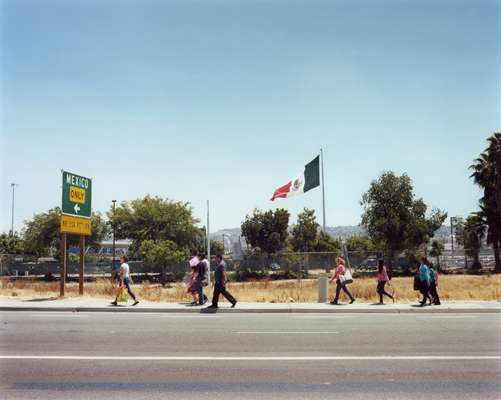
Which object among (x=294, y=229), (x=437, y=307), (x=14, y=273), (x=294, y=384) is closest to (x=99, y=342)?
(x=294, y=384)

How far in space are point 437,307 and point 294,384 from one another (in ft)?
40.0

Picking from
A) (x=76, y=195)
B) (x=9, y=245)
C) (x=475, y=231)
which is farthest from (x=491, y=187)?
(x=9, y=245)

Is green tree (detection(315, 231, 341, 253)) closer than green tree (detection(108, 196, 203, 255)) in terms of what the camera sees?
No

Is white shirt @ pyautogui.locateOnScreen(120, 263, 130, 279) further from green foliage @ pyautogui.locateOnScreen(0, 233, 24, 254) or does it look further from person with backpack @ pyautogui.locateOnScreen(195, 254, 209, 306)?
green foliage @ pyautogui.locateOnScreen(0, 233, 24, 254)

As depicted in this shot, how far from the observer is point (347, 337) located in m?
11.6

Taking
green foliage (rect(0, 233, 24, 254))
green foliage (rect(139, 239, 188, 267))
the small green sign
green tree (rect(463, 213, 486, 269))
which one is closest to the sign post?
the small green sign

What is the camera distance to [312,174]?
29891mm

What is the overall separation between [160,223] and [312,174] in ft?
95.5

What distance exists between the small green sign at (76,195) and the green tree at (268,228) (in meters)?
51.8

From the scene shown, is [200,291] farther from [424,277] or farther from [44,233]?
[44,233]

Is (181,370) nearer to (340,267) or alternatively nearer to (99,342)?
(99,342)

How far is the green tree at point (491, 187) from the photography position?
4615cm

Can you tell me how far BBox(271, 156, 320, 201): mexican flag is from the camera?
28547 mm

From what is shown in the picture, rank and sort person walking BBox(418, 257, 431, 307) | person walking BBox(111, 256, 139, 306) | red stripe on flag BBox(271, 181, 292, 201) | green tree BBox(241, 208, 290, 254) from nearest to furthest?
person walking BBox(418, 257, 431, 307) → person walking BBox(111, 256, 139, 306) → red stripe on flag BBox(271, 181, 292, 201) → green tree BBox(241, 208, 290, 254)
